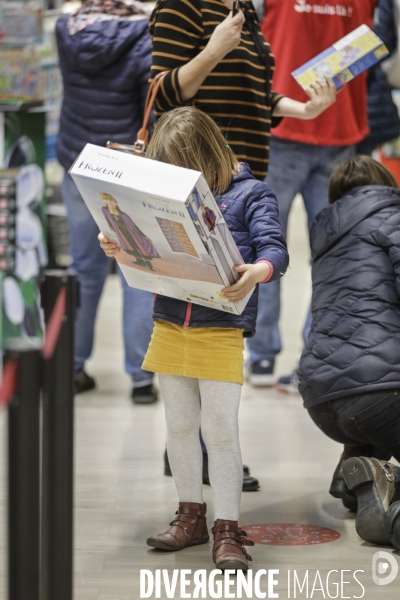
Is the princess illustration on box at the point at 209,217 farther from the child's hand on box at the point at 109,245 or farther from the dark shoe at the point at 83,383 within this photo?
the dark shoe at the point at 83,383

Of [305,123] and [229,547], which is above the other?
[305,123]

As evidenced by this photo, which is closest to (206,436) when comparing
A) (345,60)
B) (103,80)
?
(345,60)

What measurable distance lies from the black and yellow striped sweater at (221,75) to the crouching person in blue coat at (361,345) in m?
0.32

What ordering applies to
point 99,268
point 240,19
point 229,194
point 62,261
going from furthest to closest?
point 62,261 → point 99,268 → point 240,19 → point 229,194

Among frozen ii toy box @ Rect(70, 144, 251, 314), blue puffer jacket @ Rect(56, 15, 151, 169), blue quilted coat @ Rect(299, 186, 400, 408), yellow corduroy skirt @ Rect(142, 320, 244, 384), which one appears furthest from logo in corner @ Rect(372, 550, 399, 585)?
blue puffer jacket @ Rect(56, 15, 151, 169)

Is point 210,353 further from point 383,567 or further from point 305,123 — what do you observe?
point 305,123

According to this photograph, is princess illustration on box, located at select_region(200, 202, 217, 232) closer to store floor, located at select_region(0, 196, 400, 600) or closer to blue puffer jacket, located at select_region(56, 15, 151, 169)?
store floor, located at select_region(0, 196, 400, 600)

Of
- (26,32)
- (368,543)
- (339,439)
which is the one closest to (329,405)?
(339,439)

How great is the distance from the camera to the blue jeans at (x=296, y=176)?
4.14m

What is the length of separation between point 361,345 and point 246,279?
59 centimetres

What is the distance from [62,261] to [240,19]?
4.48 metres

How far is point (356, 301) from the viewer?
289 cm

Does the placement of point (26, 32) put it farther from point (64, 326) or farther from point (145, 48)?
point (64, 326)

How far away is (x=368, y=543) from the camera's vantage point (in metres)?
2.73
